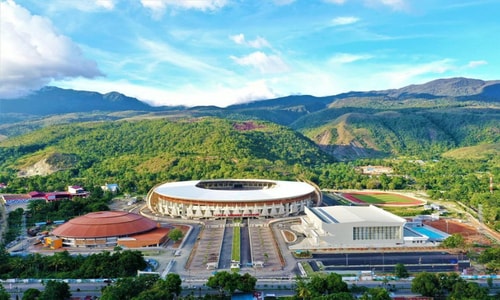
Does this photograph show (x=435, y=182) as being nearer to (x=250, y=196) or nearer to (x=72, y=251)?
(x=250, y=196)

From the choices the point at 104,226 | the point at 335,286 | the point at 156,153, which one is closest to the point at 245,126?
the point at 156,153

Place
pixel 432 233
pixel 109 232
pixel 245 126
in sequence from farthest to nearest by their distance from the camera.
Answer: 1. pixel 245 126
2. pixel 432 233
3. pixel 109 232

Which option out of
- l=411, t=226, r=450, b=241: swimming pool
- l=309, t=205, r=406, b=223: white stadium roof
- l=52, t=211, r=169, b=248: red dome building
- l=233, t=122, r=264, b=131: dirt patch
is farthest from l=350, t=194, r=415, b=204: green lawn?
l=233, t=122, r=264, b=131: dirt patch

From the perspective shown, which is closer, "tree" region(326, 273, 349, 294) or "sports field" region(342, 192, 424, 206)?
"tree" region(326, 273, 349, 294)

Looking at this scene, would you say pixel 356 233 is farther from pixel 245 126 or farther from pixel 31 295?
pixel 245 126

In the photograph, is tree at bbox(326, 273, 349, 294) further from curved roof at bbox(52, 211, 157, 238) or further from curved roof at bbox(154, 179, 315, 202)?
curved roof at bbox(154, 179, 315, 202)

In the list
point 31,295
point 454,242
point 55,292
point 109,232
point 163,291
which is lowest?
point 454,242

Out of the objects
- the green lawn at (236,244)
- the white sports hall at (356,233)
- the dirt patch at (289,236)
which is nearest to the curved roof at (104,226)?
the green lawn at (236,244)
